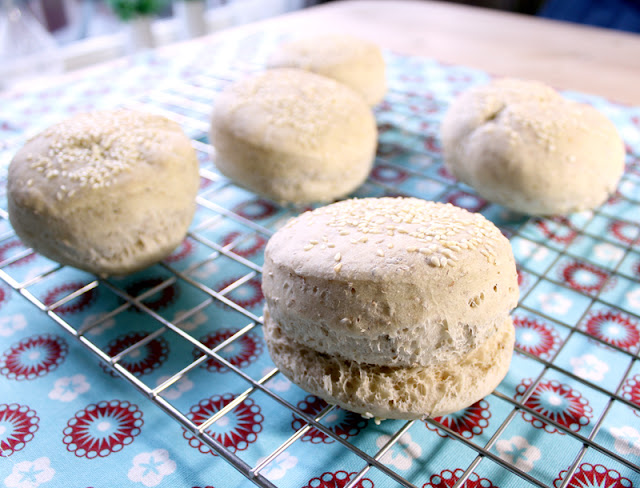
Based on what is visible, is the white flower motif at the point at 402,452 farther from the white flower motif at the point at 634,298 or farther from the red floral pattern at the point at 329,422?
the white flower motif at the point at 634,298

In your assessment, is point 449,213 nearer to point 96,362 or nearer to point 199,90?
point 96,362

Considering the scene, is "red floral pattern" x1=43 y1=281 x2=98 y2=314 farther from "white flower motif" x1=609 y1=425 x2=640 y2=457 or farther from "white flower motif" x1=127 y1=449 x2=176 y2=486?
"white flower motif" x1=609 y1=425 x2=640 y2=457

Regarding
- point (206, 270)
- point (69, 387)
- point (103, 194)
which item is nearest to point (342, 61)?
point (206, 270)

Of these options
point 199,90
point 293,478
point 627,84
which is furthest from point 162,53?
point 293,478

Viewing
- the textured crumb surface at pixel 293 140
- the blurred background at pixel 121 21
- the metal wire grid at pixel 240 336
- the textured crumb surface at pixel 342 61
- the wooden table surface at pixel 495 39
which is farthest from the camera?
the blurred background at pixel 121 21

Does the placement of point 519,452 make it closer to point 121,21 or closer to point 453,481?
point 453,481

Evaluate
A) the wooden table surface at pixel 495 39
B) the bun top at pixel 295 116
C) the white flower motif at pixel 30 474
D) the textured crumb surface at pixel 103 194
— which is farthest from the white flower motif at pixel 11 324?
the wooden table surface at pixel 495 39

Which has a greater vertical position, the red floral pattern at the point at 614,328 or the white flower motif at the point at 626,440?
the red floral pattern at the point at 614,328
